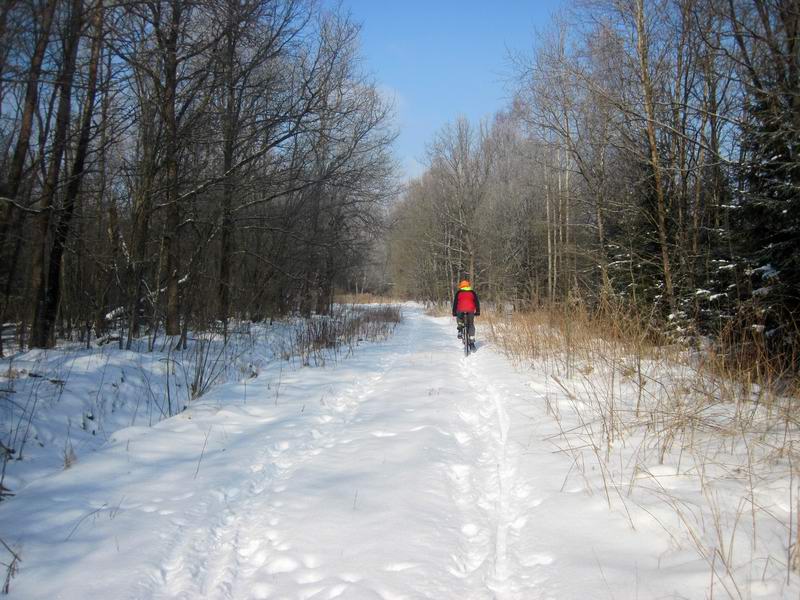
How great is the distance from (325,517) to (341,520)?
12 centimetres

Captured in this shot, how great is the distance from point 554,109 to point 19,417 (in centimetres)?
1386

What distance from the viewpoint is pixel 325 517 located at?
2727 millimetres

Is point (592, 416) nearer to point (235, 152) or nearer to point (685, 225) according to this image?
point (685, 225)

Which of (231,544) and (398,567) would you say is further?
(231,544)

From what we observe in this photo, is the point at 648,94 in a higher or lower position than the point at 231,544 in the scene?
higher

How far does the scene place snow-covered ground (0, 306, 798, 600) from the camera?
2.10 meters

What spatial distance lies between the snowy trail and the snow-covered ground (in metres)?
0.01

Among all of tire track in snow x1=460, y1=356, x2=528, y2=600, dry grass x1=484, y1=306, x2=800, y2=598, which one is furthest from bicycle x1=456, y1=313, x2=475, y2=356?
tire track in snow x1=460, y1=356, x2=528, y2=600

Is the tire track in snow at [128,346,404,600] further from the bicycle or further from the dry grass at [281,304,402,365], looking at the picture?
the bicycle

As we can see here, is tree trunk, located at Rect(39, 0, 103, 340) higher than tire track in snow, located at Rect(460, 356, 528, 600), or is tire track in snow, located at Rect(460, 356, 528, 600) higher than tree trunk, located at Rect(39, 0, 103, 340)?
tree trunk, located at Rect(39, 0, 103, 340)

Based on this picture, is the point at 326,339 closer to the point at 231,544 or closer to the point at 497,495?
the point at 497,495

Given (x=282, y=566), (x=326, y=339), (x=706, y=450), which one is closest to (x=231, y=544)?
(x=282, y=566)

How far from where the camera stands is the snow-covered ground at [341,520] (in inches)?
82.8

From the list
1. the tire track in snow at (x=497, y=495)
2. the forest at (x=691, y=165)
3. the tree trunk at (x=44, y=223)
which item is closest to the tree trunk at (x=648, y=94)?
the forest at (x=691, y=165)
